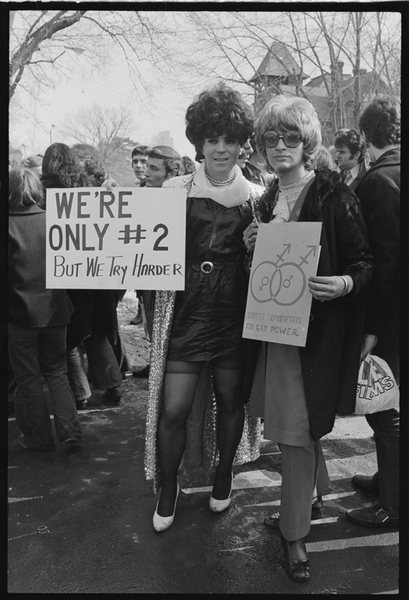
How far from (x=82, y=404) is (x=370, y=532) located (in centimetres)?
244

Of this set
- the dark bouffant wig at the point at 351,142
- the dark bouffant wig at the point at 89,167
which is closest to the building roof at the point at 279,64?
the dark bouffant wig at the point at 351,142

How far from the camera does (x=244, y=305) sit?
7.89 ft

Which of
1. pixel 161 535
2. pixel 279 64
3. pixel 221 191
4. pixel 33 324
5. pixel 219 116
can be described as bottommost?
pixel 161 535

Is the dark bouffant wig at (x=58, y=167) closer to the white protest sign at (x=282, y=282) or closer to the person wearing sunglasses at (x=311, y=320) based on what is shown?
the person wearing sunglasses at (x=311, y=320)

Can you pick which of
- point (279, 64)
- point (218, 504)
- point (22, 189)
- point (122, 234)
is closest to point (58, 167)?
point (22, 189)

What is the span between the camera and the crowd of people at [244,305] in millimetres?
2064

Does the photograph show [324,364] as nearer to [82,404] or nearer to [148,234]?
[148,234]

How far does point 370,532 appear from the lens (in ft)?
8.07

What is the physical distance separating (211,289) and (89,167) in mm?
1580

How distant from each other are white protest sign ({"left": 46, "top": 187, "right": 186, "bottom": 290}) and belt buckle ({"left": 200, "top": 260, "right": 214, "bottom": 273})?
14 cm

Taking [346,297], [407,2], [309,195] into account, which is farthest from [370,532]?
[407,2]

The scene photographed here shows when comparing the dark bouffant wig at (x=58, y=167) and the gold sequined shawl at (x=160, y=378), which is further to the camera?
the dark bouffant wig at (x=58, y=167)

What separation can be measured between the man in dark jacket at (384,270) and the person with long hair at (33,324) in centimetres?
176

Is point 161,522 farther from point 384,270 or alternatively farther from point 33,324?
point 384,270
